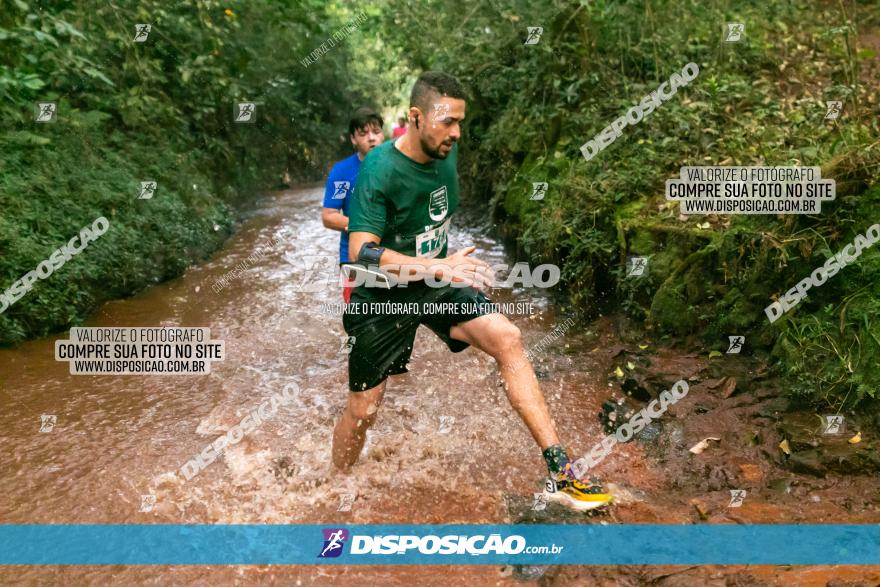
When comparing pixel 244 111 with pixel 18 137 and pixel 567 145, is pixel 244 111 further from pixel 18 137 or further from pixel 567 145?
pixel 567 145

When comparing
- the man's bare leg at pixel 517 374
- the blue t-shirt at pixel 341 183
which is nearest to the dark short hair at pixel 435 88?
the man's bare leg at pixel 517 374

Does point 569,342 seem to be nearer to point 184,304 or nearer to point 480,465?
point 480,465

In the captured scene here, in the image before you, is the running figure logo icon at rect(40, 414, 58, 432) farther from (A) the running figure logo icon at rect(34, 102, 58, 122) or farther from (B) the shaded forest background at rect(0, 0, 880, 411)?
(A) the running figure logo icon at rect(34, 102, 58, 122)

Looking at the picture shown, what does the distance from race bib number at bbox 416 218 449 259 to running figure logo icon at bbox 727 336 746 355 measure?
90.6 inches

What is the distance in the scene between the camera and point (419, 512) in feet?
12.3

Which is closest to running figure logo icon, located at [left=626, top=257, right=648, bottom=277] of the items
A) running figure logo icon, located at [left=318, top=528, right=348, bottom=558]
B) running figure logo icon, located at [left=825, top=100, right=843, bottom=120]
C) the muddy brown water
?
the muddy brown water

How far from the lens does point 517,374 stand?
3.37 m

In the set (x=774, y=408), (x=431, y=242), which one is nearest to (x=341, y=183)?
(x=431, y=242)

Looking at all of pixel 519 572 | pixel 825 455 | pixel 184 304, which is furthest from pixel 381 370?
pixel 184 304

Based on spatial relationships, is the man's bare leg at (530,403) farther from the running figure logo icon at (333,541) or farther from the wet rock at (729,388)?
the wet rock at (729,388)

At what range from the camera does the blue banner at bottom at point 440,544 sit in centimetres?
305

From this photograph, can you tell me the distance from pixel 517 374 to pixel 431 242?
84cm

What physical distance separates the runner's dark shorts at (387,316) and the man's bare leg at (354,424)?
61 millimetres

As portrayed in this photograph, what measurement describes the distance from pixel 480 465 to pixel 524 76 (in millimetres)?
5923
